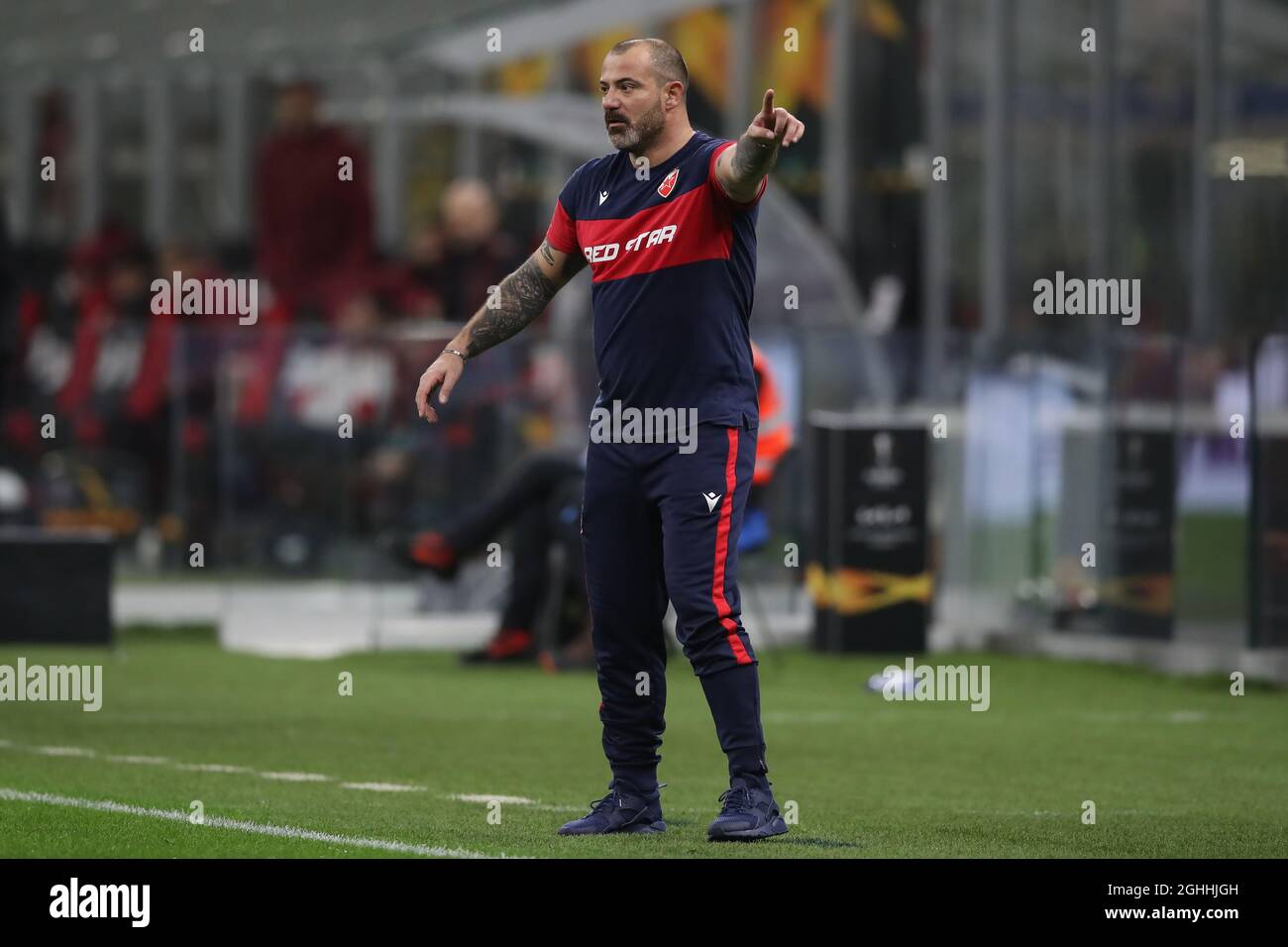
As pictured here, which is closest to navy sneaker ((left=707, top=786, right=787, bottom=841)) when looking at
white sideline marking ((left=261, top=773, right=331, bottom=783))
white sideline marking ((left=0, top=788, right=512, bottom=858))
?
white sideline marking ((left=0, top=788, right=512, bottom=858))

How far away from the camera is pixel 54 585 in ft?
51.1

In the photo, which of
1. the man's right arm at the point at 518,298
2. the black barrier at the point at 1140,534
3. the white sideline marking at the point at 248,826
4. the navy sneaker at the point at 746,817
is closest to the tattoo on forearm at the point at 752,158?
the man's right arm at the point at 518,298

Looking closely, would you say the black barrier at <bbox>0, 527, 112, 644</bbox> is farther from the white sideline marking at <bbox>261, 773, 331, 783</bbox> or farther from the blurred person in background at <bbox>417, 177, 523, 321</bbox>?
the white sideline marking at <bbox>261, 773, 331, 783</bbox>

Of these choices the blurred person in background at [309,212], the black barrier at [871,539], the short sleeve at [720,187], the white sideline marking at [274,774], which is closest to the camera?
the short sleeve at [720,187]

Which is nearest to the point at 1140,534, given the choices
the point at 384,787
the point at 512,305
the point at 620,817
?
the point at 384,787

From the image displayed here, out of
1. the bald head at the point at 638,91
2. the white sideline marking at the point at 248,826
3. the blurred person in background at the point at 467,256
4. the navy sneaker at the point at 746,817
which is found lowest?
the white sideline marking at the point at 248,826

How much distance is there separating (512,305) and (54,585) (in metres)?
8.02

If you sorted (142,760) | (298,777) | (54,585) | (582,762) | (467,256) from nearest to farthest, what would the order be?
(298,777), (142,760), (582,762), (54,585), (467,256)

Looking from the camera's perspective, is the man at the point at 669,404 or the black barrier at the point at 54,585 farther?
the black barrier at the point at 54,585

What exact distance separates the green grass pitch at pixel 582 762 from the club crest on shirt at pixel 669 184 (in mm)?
1692

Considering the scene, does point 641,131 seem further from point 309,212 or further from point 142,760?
point 309,212

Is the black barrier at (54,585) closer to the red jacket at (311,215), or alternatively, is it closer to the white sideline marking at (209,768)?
the white sideline marking at (209,768)

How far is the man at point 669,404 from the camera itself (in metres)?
7.55

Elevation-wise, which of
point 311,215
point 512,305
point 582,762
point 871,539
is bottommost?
point 582,762
